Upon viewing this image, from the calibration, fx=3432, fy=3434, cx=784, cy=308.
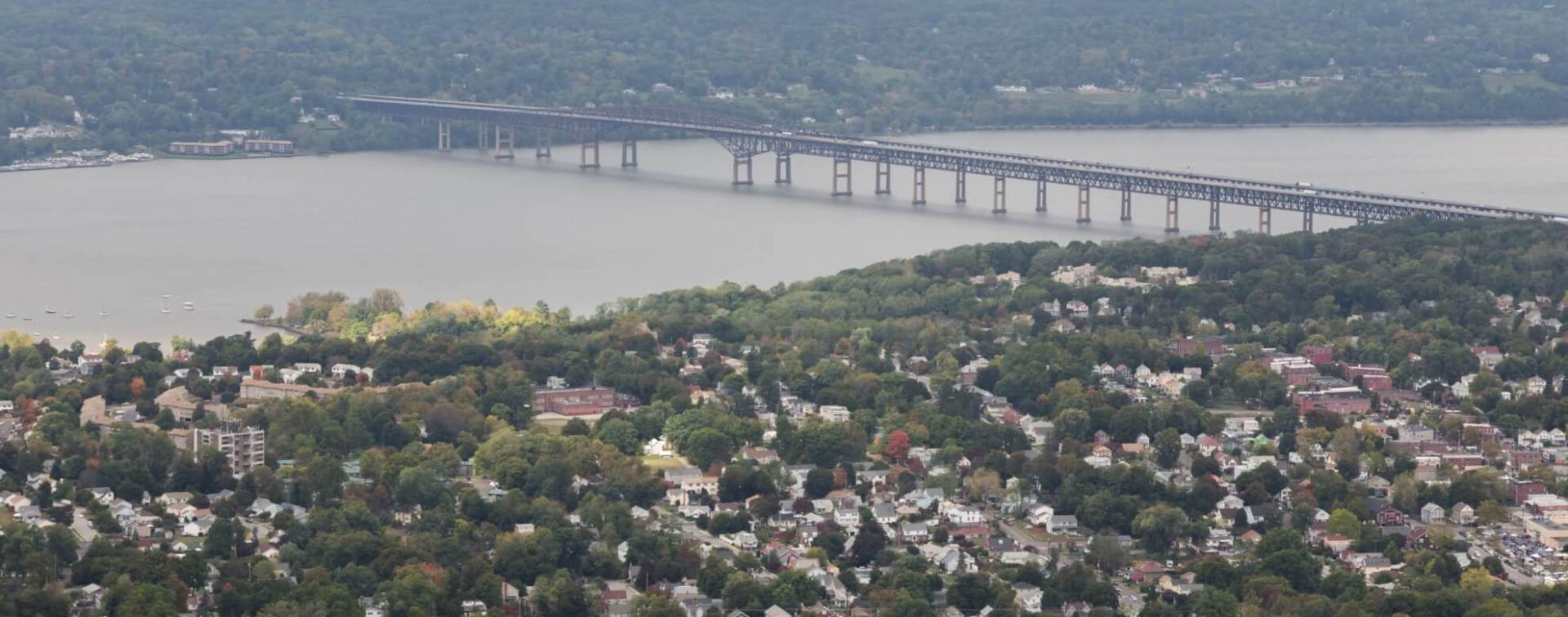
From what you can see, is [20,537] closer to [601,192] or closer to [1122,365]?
[1122,365]

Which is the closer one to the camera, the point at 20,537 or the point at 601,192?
the point at 20,537

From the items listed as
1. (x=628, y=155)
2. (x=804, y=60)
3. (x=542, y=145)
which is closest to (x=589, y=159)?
(x=628, y=155)

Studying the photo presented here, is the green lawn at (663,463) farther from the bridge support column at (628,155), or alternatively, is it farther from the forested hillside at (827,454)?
the bridge support column at (628,155)

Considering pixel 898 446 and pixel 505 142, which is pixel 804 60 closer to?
pixel 505 142

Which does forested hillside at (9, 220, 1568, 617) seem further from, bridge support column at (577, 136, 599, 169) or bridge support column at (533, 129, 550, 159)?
bridge support column at (533, 129, 550, 159)

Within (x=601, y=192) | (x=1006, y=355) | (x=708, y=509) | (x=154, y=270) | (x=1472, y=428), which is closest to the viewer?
(x=708, y=509)

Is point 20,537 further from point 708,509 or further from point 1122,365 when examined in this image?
point 1122,365

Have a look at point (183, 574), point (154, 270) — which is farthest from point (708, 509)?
point (154, 270)

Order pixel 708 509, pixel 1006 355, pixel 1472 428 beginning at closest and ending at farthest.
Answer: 1. pixel 708 509
2. pixel 1472 428
3. pixel 1006 355

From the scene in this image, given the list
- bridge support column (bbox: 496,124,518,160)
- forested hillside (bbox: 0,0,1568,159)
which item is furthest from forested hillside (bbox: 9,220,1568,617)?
forested hillside (bbox: 0,0,1568,159)
